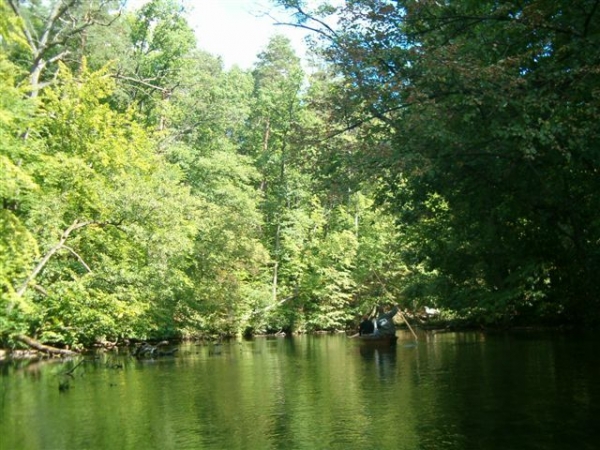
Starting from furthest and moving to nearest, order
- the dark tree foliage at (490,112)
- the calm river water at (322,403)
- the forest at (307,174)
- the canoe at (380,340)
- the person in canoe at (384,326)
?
1. the person in canoe at (384,326)
2. the canoe at (380,340)
3. the forest at (307,174)
4. the dark tree foliage at (490,112)
5. the calm river water at (322,403)

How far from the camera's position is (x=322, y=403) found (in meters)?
11.6

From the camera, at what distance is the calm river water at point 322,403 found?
28.2 ft

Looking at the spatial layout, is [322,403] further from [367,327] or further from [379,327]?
[367,327]

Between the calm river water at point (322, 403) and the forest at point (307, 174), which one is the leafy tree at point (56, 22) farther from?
the calm river water at point (322, 403)

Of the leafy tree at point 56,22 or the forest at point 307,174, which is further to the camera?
the leafy tree at point 56,22

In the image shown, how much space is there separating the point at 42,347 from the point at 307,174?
12161 mm

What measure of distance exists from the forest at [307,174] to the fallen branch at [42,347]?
1.14 feet

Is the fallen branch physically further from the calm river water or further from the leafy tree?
the leafy tree

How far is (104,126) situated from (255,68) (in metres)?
36.6

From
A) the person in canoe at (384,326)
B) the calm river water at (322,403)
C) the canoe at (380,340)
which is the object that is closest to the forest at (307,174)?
the person in canoe at (384,326)

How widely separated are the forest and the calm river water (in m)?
3.81

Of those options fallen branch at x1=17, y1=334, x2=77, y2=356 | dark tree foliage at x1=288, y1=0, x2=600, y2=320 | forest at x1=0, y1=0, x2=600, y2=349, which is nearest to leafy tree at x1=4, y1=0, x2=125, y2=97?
forest at x1=0, y1=0, x2=600, y2=349

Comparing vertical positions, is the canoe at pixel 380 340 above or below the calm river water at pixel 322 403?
above

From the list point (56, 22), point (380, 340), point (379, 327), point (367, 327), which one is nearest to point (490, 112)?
point (380, 340)
